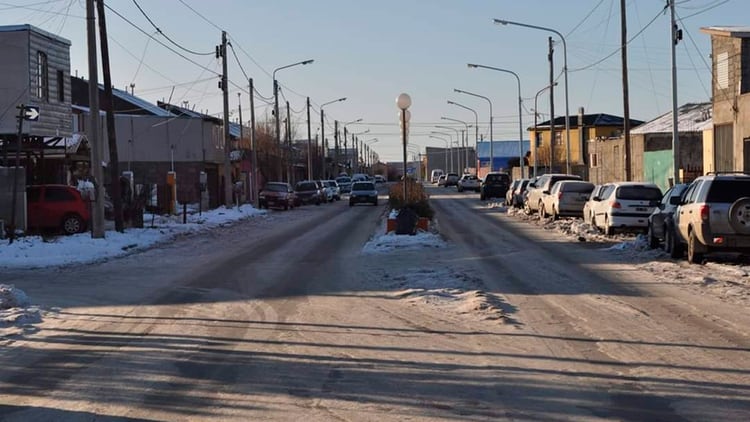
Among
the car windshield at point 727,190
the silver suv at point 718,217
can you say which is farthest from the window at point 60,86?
the car windshield at point 727,190

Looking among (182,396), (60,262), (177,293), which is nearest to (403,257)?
(177,293)

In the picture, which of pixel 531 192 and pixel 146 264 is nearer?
pixel 146 264

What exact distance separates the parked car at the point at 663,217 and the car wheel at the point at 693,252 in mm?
1471

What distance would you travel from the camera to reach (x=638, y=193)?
25.0m

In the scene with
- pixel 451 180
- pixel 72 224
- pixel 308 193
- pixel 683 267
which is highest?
pixel 451 180

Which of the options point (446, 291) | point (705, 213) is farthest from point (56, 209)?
point (705, 213)

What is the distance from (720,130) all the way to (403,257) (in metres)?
21.8

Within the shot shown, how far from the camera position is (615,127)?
296 ft

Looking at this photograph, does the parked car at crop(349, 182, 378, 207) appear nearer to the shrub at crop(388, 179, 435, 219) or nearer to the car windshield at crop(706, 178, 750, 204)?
the shrub at crop(388, 179, 435, 219)

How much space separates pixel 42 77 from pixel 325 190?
32.8 meters

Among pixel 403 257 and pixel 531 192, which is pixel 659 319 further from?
pixel 531 192

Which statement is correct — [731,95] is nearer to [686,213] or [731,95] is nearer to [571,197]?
[571,197]

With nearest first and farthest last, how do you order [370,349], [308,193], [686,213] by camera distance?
[370,349] → [686,213] → [308,193]

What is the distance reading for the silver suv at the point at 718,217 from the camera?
16828 mm
